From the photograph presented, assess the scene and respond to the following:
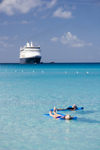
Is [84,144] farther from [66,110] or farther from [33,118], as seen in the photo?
[66,110]

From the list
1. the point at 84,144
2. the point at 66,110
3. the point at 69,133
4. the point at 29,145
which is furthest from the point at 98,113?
the point at 29,145

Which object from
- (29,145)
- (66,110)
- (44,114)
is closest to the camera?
(29,145)

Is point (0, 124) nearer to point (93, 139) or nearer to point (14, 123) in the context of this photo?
point (14, 123)

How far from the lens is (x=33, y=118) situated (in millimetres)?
12836

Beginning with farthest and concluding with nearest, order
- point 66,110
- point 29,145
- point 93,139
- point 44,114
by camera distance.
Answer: point 66,110 < point 44,114 < point 93,139 < point 29,145

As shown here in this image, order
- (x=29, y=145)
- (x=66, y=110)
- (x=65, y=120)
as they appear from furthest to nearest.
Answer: (x=66, y=110) < (x=65, y=120) < (x=29, y=145)

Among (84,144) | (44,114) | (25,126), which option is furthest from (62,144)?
(44,114)

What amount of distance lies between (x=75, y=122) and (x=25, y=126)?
2.28 metres

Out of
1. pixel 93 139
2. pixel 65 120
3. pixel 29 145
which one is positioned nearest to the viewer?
pixel 29 145

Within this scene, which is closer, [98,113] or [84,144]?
[84,144]

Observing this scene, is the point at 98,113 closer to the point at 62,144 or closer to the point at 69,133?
the point at 69,133

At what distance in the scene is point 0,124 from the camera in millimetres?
11531

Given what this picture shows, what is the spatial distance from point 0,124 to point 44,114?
274 cm

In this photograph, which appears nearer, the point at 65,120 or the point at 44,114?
the point at 65,120
